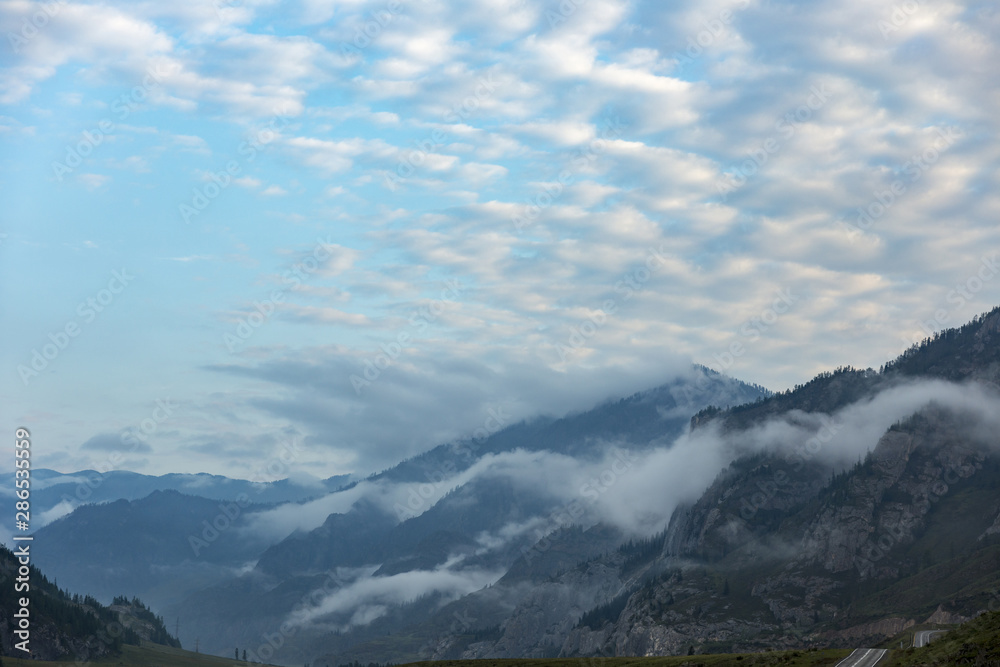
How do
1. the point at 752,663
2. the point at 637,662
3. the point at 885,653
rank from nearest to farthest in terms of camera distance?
the point at 885,653
the point at 752,663
the point at 637,662

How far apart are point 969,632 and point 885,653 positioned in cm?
2191

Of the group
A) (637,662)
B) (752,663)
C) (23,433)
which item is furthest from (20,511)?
(752,663)

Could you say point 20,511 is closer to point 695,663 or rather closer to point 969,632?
point 695,663

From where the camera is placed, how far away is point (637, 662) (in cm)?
19525

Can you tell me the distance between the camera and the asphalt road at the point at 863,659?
130m

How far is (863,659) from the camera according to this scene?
13662cm

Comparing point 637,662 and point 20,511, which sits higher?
point 20,511

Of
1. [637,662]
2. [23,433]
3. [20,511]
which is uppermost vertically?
[23,433]

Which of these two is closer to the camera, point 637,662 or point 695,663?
point 695,663

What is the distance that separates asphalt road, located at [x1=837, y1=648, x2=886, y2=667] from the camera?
428 ft

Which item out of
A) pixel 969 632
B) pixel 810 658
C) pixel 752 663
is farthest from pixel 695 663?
pixel 969 632

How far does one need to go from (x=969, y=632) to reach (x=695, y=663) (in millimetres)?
62865

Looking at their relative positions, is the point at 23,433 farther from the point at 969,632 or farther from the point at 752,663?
the point at 969,632

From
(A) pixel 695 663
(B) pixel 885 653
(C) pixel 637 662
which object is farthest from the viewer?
(C) pixel 637 662
